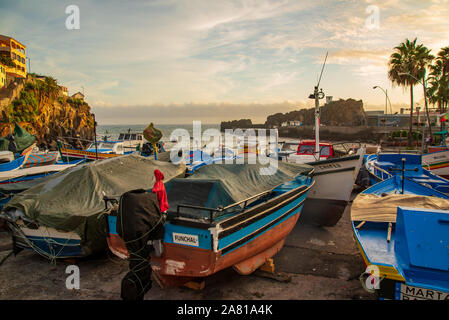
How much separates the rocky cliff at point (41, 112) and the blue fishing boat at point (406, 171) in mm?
33332

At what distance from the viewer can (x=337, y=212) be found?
9.12 metres

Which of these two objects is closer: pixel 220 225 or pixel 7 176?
pixel 220 225

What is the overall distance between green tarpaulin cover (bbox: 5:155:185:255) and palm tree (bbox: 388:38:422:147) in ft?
126

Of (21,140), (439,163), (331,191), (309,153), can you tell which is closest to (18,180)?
(21,140)

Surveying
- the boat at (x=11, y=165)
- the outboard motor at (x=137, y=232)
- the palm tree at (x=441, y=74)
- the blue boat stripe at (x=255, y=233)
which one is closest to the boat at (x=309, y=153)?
the blue boat stripe at (x=255, y=233)

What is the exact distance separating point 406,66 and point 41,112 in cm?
5666

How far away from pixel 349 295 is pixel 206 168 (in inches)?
179

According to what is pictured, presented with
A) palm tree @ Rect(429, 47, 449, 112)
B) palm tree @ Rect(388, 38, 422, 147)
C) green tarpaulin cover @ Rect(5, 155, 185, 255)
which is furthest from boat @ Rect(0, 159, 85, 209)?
palm tree @ Rect(429, 47, 449, 112)

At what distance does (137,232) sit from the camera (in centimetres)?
458

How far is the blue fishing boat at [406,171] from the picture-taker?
10.3 meters

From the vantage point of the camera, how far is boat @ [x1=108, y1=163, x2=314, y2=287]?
4.95 m
